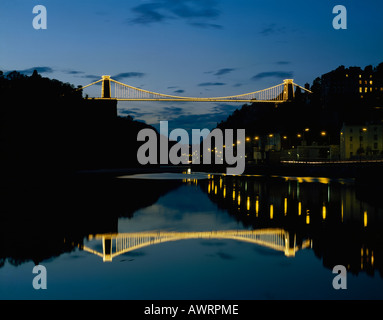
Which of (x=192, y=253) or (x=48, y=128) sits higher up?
(x=48, y=128)

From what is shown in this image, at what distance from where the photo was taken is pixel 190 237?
12703 mm

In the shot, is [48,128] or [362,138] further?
[362,138]

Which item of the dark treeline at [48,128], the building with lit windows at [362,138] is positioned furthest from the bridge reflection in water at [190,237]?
the building with lit windows at [362,138]

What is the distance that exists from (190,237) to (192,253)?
2.28 m

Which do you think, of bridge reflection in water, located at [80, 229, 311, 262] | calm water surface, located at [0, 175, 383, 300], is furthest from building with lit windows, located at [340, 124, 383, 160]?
bridge reflection in water, located at [80, 229, 311, 262]

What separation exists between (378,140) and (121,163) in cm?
5851

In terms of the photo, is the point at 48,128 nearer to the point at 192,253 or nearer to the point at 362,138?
the point at 362,138

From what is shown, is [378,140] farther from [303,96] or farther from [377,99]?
[303,96]

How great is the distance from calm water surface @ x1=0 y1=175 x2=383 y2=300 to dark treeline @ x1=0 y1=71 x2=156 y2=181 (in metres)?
40.1

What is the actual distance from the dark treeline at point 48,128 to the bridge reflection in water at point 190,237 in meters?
43.5

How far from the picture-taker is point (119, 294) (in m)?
7.23

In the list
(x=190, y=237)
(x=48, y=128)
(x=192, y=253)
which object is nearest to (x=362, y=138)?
(x=48, y=128)

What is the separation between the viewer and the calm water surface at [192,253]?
7.45m
